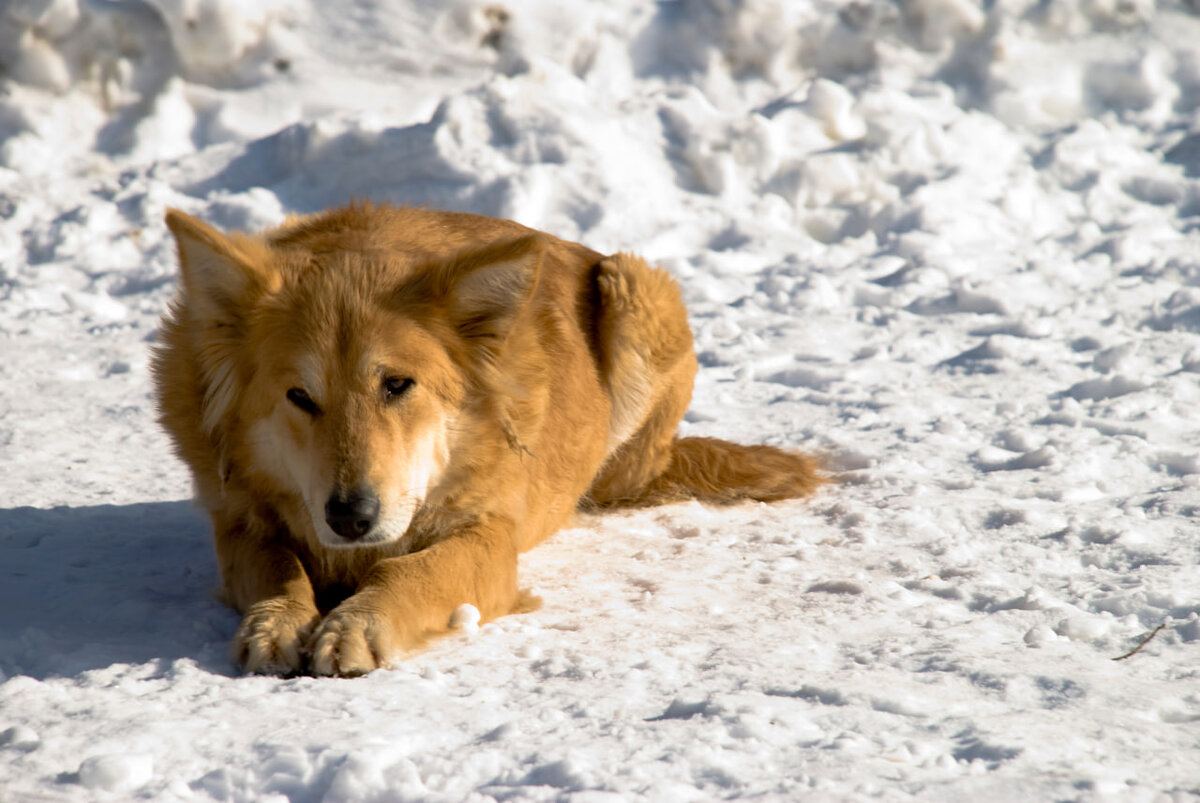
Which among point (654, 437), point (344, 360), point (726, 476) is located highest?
point (344, 360)

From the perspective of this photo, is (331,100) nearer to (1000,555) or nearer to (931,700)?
(1000,555)

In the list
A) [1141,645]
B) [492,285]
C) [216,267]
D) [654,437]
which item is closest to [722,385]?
[654,437]

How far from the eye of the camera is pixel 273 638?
2764 mm

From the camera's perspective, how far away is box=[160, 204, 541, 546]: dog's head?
284 centimetres

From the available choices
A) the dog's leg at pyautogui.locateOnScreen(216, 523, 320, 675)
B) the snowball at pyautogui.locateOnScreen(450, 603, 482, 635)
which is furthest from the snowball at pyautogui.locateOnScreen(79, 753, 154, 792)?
the snowball at pyautogui.locateOnScreen(450, 603, 482, 635)

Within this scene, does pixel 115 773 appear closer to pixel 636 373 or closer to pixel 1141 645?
pixel 1141 645

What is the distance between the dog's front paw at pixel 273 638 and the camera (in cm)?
272

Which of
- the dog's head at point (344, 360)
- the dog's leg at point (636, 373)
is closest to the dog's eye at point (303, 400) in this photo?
the dog's head at point (344, 360)

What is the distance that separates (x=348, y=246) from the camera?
3459 mm

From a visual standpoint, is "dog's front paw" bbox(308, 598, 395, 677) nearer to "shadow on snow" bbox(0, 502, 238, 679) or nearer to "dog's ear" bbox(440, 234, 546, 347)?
"shadow on snow" bbox(0, 502, 238, 679)

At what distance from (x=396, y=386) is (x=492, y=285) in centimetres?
42

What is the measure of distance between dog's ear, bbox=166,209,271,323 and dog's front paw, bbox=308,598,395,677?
924mm

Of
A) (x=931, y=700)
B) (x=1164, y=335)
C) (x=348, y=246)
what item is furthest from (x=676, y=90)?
(x=931, y=700)

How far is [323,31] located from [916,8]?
4528 millimetres
